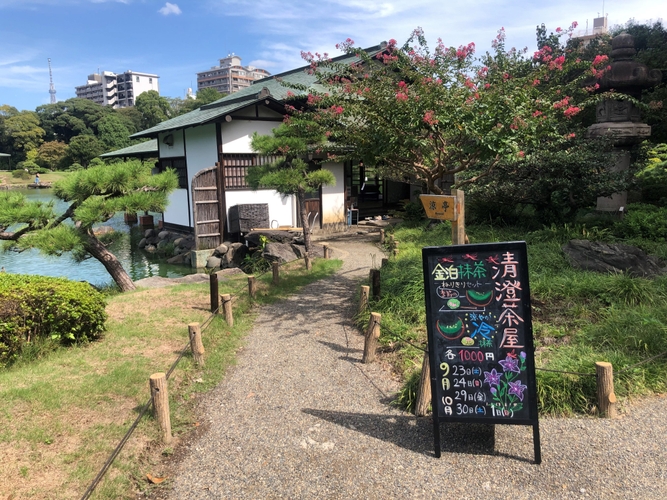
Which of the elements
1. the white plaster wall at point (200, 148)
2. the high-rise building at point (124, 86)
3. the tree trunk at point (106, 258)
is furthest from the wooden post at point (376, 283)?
the high-rise building at point (124, 86)

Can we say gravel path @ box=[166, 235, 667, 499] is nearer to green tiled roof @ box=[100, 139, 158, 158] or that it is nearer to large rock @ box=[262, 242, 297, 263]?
large rock @ box=[262, 242, 297, 263]

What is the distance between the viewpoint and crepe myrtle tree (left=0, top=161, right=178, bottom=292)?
27.6 feet

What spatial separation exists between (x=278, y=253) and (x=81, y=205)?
201 inches

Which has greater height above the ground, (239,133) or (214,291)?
(239,133)

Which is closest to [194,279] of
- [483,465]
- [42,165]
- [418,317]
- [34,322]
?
[34,322]

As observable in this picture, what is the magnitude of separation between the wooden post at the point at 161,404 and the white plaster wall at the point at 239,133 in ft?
37.6

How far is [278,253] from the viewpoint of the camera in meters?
12.6

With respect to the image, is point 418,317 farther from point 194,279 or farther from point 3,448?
point 194,279

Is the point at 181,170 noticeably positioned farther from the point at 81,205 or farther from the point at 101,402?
the point at 101,402

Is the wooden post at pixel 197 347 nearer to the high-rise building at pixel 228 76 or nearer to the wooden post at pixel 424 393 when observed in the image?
the wooden post at pixel 424 393

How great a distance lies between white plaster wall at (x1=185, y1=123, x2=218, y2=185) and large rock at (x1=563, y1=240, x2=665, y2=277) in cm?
1080

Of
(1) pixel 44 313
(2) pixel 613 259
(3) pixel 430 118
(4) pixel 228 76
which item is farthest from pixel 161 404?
(4) pixel 228 76

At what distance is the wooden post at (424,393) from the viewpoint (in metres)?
4.54

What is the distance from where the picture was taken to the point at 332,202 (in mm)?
17109
